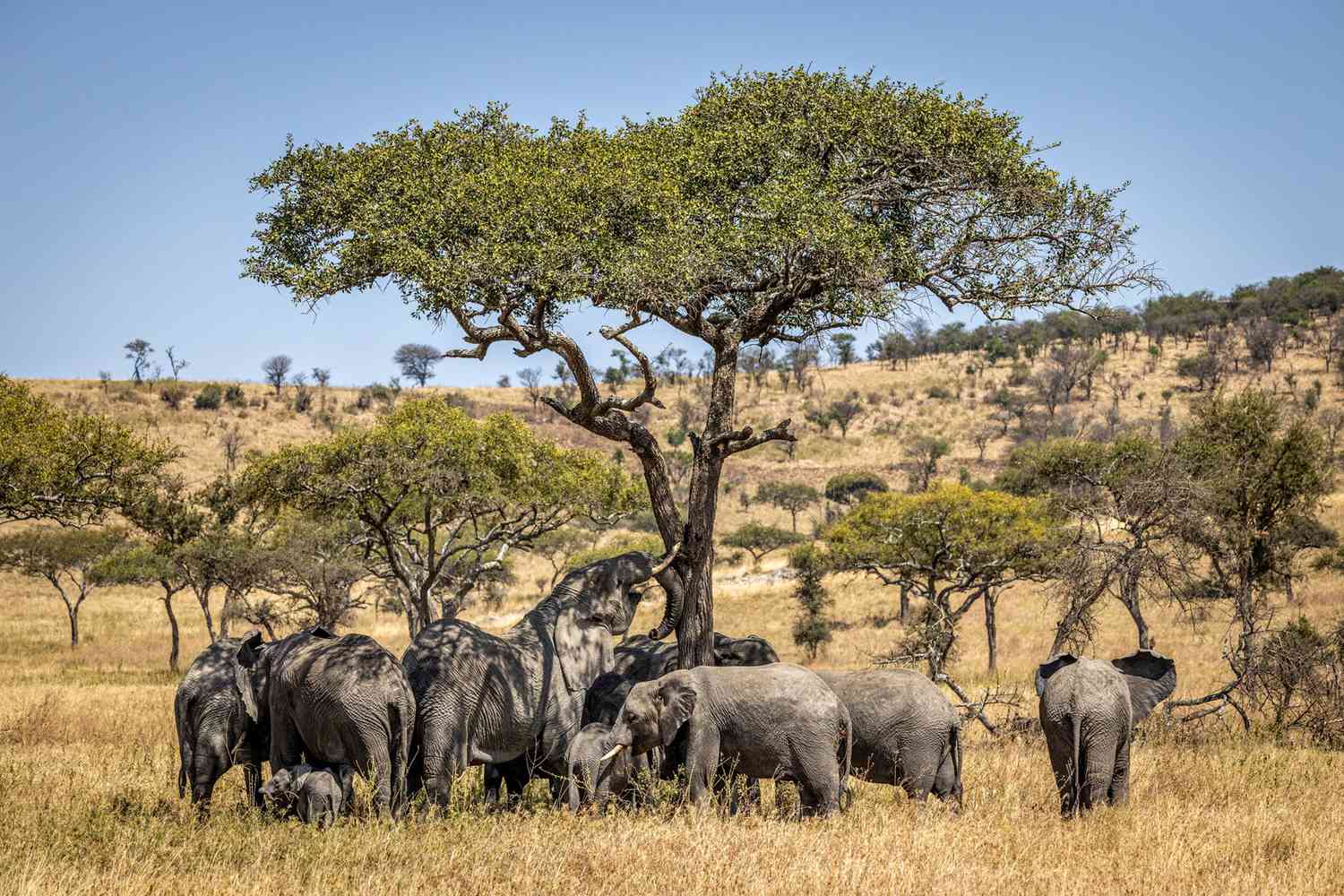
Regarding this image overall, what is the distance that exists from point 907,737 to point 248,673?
713 cm

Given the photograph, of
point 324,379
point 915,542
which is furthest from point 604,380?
point 915,542

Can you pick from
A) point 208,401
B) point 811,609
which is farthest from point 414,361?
point 811,609

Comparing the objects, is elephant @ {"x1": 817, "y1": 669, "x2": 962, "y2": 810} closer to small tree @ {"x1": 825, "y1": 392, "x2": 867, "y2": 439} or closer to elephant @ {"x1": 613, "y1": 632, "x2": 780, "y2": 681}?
elephant @ {"x1": 613, "y1": 632, "x2": 780, "y2": 681}

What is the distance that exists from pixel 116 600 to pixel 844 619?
37.5m

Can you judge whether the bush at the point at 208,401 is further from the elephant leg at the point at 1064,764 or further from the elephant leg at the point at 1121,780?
the elephant leg at the point at 1121,780

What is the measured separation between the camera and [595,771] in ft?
39.2

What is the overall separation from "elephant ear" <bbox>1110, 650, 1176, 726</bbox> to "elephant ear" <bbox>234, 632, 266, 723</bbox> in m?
9.71

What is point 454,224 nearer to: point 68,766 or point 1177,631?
point 68,766

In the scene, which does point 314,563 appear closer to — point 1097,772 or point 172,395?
point 1097,772

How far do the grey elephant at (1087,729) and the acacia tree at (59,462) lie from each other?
1692 cm

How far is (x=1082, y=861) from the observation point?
32.1 feet

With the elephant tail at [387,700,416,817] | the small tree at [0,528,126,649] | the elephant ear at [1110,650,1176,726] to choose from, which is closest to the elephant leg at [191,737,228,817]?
the elephant tail at [387,700,416,817]

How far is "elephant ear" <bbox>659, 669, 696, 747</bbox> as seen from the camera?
11.7 m

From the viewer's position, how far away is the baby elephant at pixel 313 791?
10570 millimetres
